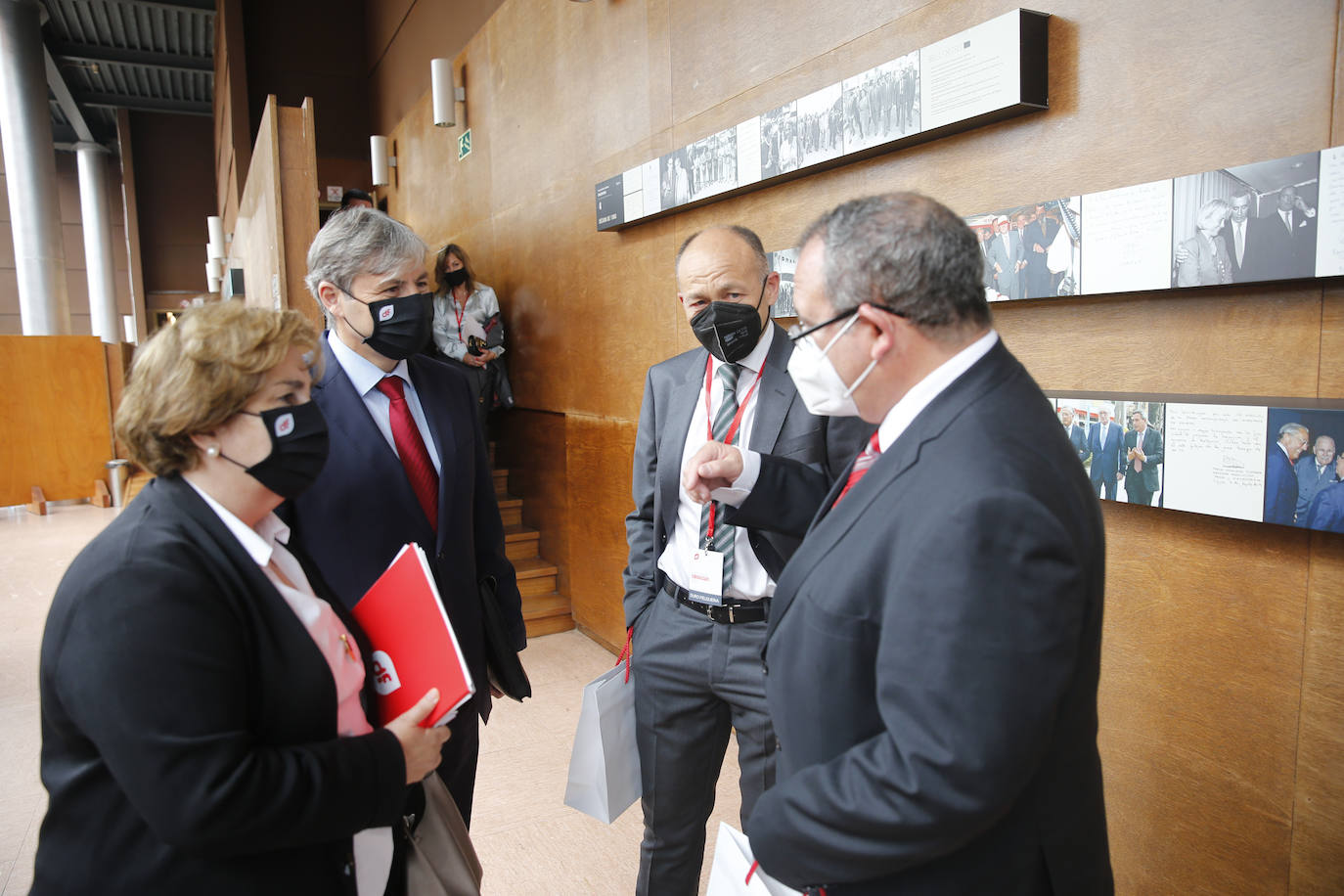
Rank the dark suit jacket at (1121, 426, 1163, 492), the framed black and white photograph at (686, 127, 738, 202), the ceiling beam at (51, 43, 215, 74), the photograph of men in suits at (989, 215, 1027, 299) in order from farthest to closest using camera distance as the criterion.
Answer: the ceiling beam at (51, 43, 215, 74) < the framed black and white photograph at (686, 127, 738, 202) < the photograph of men in suits at (989, 215, 1027, 299) < the dark suit jacket at (1121, 426, 1163, 492)

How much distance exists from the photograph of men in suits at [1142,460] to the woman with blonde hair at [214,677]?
60.9 inches

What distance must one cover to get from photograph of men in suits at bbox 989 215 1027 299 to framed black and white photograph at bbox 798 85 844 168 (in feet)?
2.13

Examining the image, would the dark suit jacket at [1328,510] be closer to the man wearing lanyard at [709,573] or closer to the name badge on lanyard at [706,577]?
the man wearing lanyard at [709,573]

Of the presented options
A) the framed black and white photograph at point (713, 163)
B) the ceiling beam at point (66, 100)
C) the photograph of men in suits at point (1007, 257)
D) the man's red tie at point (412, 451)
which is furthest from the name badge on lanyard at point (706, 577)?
the ceiling beam at point (66, 100)

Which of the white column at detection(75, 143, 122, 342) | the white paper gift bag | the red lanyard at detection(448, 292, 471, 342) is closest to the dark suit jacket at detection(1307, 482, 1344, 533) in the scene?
the white paper gift bag

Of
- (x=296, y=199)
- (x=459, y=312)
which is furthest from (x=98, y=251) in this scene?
(x=296, y=199)

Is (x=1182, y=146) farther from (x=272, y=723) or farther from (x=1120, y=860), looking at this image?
(x=272, y=723)

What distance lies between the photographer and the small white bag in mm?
1123

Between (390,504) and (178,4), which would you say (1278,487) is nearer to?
(390,504)

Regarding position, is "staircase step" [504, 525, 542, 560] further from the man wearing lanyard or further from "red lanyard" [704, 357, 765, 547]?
"red lanyard" [704, 357, 765, 547]

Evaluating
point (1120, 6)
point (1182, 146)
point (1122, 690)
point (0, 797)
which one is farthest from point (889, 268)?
point (0, 797)

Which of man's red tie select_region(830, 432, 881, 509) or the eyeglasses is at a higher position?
the eyeglasses

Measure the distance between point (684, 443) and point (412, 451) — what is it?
24.3 inches

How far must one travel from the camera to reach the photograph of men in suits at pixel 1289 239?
1.48 m
